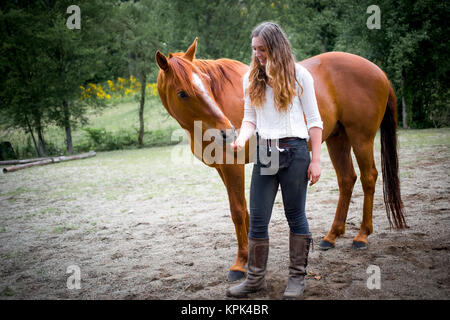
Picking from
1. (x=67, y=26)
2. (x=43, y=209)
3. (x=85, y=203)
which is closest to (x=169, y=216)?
(x=85, y=203)

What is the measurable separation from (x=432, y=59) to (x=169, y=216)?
13013 mm

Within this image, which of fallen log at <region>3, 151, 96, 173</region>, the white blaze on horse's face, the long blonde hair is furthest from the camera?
fallen log at <region>3, 151, 96, 173</region>

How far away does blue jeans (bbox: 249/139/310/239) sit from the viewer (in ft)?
6.82

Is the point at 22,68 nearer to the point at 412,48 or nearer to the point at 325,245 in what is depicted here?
the point at 325,245

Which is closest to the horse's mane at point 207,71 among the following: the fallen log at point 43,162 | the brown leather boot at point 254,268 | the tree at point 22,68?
the brown leather boot at point 254,268

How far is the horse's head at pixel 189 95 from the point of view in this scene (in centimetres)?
234

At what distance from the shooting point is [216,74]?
2.70m

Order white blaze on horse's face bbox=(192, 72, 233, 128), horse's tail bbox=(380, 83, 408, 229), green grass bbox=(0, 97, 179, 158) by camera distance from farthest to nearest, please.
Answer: green grass bbox=(0, 97, 179, 158), horse's tail bbox=(380, 83, 408, 229), white blaze on horse's face bbox=(192, 72, 233, 128)

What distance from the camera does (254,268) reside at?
227 cm

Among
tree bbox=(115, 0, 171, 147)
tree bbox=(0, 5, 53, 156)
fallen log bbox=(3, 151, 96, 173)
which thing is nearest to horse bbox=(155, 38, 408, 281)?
fallen log bbox=(3, 151, 96, 173)

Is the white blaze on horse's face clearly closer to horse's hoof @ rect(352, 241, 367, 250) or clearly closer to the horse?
the horse

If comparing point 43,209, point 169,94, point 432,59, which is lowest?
point 43,209

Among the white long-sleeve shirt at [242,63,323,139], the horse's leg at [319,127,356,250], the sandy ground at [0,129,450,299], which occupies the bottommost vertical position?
the sandy ground at [0,129,450,299]
